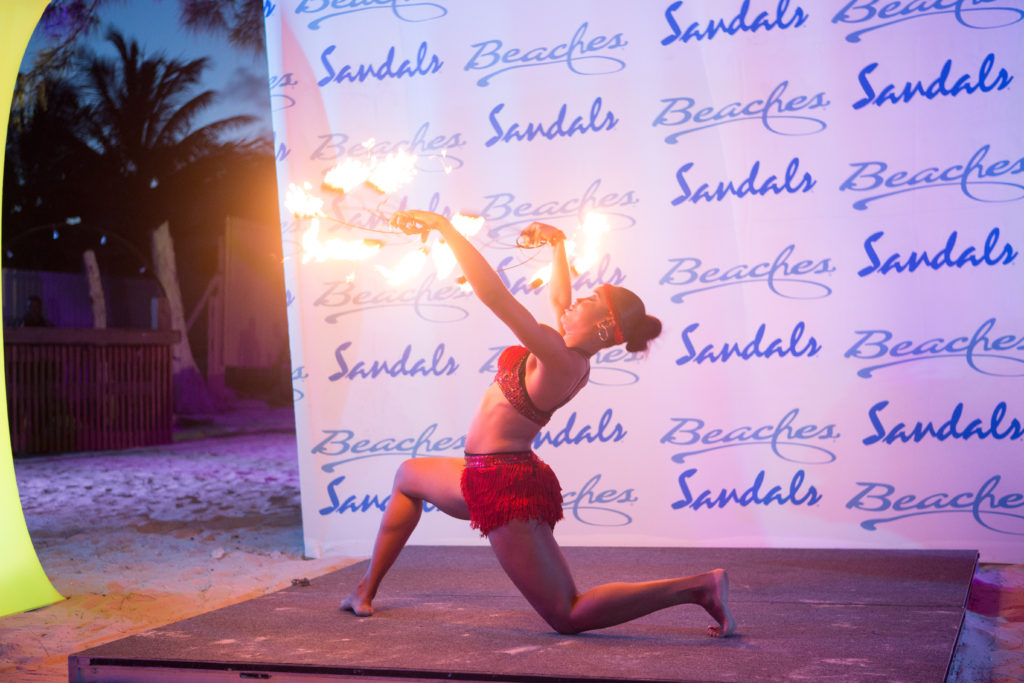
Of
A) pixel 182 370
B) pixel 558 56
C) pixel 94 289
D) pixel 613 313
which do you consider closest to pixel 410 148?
pixel 558 56

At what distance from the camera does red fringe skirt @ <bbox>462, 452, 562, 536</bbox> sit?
119 inches

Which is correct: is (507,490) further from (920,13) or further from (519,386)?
(920,13)

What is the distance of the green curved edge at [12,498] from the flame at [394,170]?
5.88 feet

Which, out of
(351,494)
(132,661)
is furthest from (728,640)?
(351,494)

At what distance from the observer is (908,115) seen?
15.7 feet

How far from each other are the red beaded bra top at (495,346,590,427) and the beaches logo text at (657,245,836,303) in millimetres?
2016

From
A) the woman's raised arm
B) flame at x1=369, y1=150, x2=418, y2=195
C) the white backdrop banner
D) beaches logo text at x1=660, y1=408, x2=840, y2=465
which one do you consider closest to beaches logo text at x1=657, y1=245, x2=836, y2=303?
the white backdrop banner

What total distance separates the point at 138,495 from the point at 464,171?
468cm

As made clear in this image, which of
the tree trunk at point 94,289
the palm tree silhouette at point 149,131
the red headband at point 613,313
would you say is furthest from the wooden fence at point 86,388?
the red headband at point 613,313

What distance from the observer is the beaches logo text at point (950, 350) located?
464cm

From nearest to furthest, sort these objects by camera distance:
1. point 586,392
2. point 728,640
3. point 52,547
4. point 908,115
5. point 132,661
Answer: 1. point 132,661
2. point 728,640
3. point 908,115
4. point 586,392
5. point 52,547

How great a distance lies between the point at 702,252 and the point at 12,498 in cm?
358

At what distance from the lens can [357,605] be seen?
351cm

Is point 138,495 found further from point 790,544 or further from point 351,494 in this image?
point 790,544
